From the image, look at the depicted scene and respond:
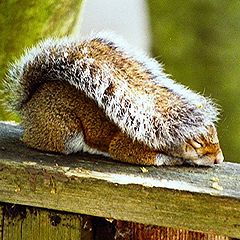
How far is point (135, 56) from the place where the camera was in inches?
57.7

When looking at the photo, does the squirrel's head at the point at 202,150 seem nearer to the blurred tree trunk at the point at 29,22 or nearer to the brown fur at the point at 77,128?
the brown fur at the point at 77,128

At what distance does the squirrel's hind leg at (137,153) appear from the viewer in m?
1.36

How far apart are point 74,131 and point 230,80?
0.82 metres

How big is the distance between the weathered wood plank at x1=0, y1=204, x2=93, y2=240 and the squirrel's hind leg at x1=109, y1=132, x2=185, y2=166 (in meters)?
0.13

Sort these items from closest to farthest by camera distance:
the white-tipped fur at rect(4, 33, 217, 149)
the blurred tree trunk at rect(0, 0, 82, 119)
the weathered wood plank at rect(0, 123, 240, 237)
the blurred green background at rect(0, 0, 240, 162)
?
the weathered wood plank at rect(0, 123, 240, 237)
the white-tipped fur at rect(4, 33, 217, 149)
the blurred tree trunk at rect(0, 0, 82, 119)
the blurred green background at rect(0, 0, 240, 162)

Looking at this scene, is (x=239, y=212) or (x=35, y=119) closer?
(x=239, y=212)

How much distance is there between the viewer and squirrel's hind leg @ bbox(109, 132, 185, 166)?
1.36m

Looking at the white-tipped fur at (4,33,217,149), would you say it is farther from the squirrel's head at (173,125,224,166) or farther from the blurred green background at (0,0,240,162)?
the blurred green background at (0,0,240,162)

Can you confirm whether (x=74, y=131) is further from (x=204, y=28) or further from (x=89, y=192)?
(x=204, y=28)

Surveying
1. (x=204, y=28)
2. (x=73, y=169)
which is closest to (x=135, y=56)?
(x=73, y=169)

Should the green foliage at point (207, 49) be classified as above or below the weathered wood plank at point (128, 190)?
above

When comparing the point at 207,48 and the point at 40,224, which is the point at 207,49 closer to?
the point at 207,48

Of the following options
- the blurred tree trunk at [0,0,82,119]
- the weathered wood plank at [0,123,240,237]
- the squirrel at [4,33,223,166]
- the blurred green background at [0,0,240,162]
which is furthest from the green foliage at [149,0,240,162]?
the weathered wood plank at [0,123,240,237]

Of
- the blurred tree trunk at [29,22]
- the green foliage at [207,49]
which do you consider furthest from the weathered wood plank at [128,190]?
the green foliage at [207,49]
